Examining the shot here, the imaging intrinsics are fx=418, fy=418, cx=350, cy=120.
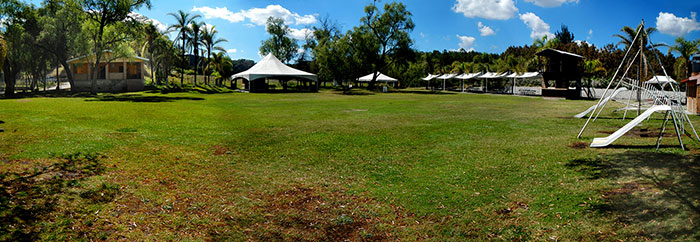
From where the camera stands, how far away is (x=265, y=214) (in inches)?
251

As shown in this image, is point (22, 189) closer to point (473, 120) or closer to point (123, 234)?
point (123, 234)

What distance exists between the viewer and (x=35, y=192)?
6578mm

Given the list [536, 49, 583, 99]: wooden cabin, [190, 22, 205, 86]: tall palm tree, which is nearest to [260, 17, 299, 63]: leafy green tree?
[190, 22, 205, 86]: tall palm tree

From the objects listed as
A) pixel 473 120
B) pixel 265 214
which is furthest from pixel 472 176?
pixel 473 120

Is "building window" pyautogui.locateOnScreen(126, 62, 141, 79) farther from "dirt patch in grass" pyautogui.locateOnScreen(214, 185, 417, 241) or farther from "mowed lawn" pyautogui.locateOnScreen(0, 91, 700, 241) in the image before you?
"dirt patch in grass" pyautogui.locateOnScreen(214, 185, 417, 241)

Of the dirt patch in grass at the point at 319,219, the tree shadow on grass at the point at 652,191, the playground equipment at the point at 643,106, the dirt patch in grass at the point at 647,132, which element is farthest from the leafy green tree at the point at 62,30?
the tree shadow on grass at the point at 652,191

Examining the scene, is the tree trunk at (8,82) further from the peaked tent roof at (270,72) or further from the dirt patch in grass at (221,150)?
the dirt patch in grass at (221,150)

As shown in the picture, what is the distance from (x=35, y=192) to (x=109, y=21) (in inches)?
1364

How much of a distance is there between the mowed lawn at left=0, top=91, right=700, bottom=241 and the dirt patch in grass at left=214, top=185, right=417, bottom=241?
30 mm

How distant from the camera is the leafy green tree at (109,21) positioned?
115 ft

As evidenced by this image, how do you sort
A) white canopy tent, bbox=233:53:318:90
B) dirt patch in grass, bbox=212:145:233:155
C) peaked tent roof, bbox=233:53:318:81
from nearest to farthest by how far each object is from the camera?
dirt patch in grass, bbox=212:145:233:155, white canopy tent, bbox=233:53:318:90, peaked tent roof, bbox=233:53:318:81

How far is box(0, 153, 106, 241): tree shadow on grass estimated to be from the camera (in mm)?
5492

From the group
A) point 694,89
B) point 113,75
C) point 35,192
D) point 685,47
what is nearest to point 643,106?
point 694,89

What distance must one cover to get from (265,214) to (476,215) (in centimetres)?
318
